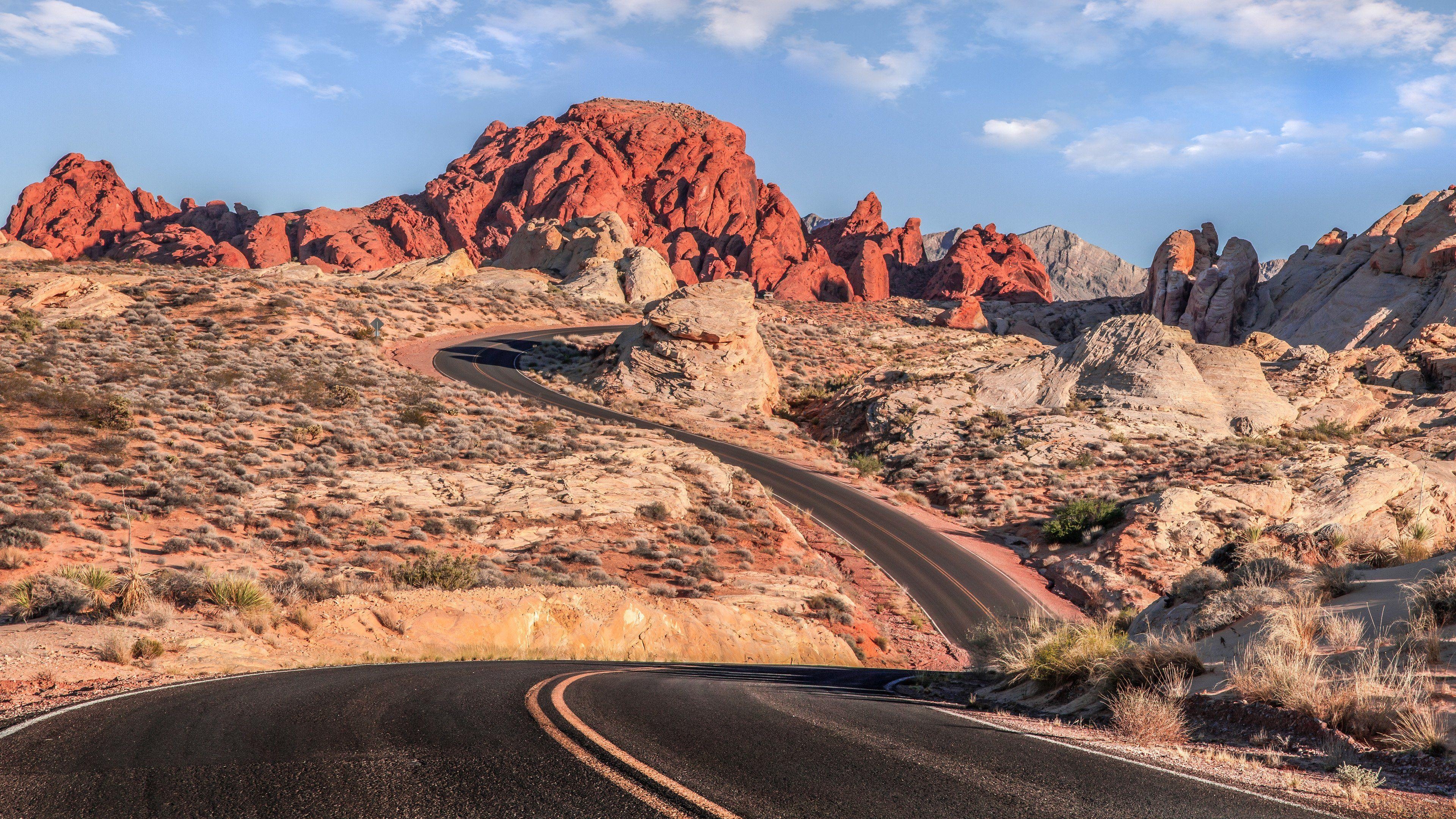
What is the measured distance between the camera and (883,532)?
3250 centimetres

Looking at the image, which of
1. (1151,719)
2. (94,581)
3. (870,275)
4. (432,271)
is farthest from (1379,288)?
(94,581)

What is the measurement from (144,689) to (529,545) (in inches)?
611

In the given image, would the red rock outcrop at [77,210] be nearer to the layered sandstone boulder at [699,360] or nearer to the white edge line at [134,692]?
the layered sandstone boulder at [699,360]

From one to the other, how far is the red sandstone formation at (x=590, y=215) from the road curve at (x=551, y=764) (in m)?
118

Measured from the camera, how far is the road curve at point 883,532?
26.5 m

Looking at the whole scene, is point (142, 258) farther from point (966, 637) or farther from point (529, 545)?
point (966, 637)

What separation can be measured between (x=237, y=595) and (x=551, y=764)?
11937 mm

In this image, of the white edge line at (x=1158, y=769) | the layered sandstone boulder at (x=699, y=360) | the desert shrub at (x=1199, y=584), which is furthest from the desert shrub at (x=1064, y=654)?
the layered sandstone boulder at (x=699, y=360)

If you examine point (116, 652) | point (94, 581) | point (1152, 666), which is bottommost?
point (94, 581)

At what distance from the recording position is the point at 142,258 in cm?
11969

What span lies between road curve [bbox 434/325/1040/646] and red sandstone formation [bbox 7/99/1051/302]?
78.3m

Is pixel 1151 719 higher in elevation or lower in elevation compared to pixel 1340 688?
lower

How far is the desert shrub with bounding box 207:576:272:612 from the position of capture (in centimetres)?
1376

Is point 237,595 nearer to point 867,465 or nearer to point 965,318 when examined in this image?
point 867,465
